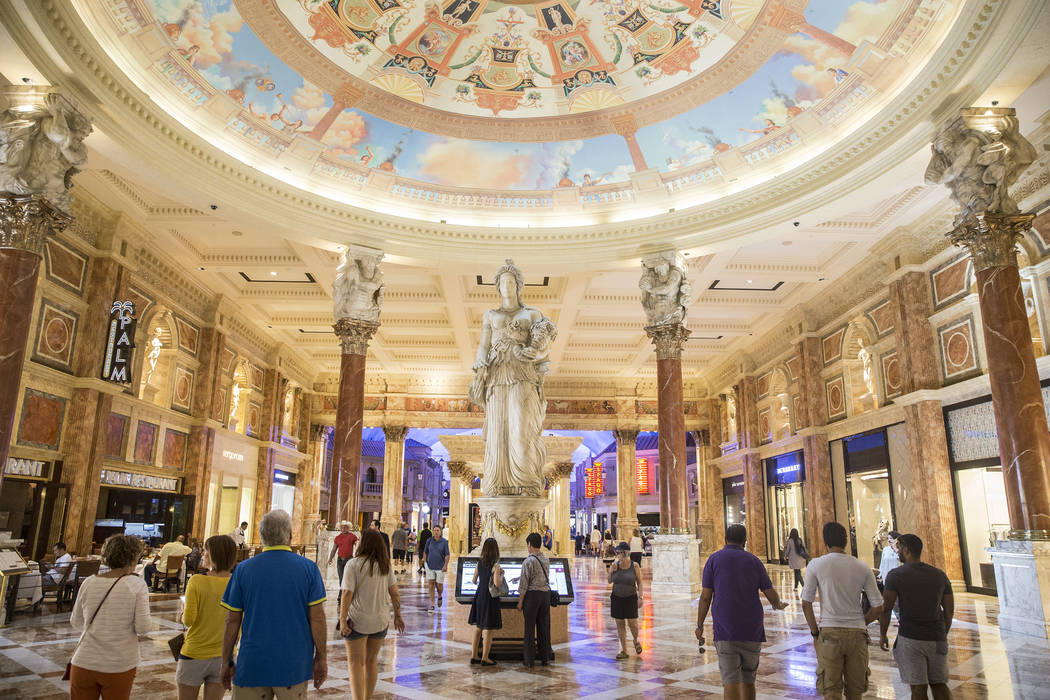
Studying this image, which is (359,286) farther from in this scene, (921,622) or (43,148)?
(921,622)

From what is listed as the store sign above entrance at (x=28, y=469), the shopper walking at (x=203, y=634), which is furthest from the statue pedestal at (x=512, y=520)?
the store sign above entrance at (x=28, y=469)

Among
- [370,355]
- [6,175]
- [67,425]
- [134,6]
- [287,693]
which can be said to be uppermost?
[134,6]

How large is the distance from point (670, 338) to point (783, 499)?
899 cm

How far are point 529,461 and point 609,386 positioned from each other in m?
18.8

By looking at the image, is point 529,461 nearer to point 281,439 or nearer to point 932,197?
point 932,197

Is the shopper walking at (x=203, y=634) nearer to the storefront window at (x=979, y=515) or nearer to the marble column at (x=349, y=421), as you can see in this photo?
the marble column at (x=349, y=421)

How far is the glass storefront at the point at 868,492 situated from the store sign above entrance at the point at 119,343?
14442 millimetres

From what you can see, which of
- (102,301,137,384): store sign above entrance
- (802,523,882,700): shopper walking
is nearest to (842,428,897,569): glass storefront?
(802,523,882,700): shopper walking

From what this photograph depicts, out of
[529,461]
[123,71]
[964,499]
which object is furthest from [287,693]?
[964,499]

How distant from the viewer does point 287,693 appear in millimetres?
2789

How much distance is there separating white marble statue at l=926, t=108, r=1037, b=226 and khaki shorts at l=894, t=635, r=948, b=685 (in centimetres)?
610

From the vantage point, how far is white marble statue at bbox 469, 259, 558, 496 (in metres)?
6.50

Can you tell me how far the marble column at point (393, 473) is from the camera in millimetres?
23564

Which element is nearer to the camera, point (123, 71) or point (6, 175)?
point (6, 175)
